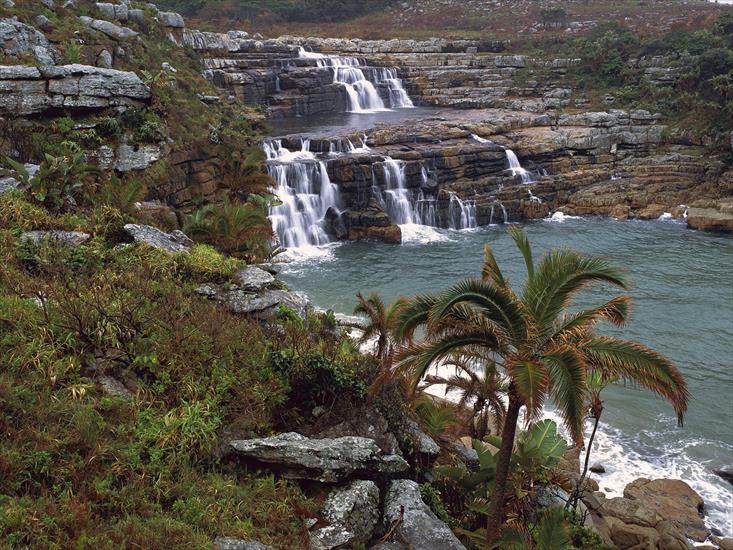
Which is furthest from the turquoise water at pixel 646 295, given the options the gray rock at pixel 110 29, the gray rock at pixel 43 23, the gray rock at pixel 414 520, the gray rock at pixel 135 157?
the gray rock at pixel 43 23

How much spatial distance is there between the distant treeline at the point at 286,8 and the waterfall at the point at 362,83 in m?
18.7

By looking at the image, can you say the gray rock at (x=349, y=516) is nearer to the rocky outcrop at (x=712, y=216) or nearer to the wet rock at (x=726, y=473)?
the wet rock at (x=726, y=473)

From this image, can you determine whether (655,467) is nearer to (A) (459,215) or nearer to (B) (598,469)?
(B) (598,469)

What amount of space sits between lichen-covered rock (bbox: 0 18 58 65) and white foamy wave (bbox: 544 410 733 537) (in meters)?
21.0

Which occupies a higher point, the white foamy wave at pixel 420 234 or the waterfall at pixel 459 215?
the waterfall at pixel 459 215

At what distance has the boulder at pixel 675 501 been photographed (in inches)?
444

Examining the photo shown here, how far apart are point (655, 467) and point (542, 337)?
9.08 metres

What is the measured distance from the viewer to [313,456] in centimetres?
679

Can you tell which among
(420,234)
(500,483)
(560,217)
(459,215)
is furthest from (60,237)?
(560,217)

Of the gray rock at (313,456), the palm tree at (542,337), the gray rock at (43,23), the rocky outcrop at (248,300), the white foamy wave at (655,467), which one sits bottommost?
the white foamy wave at (655,467)

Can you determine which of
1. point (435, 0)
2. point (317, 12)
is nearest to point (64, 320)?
point (317, 12)

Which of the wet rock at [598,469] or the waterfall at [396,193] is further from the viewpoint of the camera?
the waterfall at [396,193]

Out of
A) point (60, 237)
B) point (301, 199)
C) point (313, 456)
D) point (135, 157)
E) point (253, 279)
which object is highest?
point (135, 157)

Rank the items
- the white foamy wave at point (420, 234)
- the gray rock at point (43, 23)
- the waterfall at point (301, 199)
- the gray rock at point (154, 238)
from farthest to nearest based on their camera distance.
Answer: the white foamy wave at point (420, 234) → the waterfall at point (301, 199) → the gray rock at point (43, 23) → the gray rock at point (154, 238)
